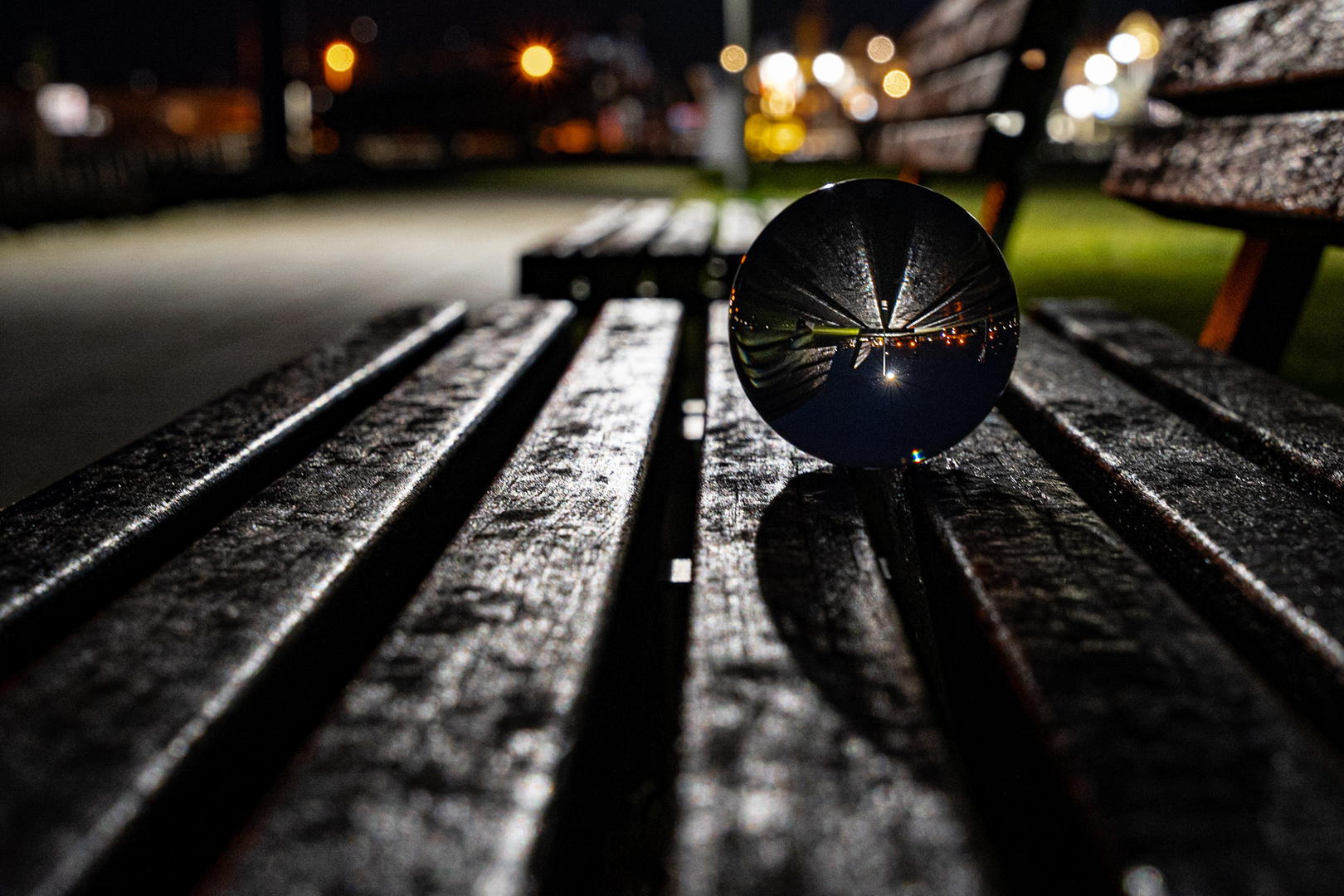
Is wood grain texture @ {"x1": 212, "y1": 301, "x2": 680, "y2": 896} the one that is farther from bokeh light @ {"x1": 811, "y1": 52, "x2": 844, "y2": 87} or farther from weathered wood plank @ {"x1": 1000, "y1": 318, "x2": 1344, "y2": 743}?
bokeh light @ {"x1": 811, "y1": 52, "x2": 844, "y2": 87}

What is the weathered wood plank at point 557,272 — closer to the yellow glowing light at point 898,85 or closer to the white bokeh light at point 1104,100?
the yellow glowing light at point 898,85

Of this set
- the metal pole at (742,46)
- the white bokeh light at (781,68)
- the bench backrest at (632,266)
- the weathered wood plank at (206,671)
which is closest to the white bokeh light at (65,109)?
the white bokeh light at (781,68)

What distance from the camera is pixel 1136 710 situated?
0.75 meters

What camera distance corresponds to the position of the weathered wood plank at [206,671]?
0.67m

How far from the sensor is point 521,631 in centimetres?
89

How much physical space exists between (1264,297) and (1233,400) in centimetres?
80

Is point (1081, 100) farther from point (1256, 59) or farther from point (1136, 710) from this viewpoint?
point (1136, 710)

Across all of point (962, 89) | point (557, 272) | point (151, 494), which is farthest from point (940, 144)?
point (151, 494)

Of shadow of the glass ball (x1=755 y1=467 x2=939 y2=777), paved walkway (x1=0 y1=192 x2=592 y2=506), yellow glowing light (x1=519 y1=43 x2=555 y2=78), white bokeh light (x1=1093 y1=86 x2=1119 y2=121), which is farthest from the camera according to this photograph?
yellow glowing light (x1=519 y1=43 x2=555 y2=78)

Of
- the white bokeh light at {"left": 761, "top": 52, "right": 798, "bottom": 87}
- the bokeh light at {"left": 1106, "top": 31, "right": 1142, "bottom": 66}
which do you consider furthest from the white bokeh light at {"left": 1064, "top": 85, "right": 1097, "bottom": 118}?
the white bokeh light at {"left": 761, "top": 52, "right": 798, "bottom": 87}

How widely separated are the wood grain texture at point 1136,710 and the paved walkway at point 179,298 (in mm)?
2503

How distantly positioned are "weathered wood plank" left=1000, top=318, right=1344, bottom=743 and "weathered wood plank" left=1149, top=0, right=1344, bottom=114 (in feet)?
2.13

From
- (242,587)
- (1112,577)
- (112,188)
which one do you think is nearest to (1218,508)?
(1112,577)

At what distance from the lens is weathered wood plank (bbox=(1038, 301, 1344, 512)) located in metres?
1.38
